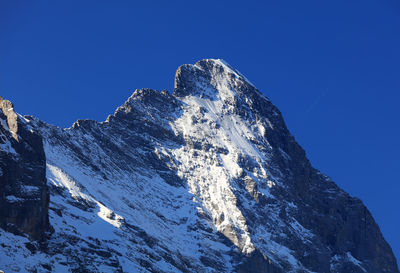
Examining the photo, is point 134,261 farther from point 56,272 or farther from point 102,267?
point 56,272

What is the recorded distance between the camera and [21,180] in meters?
170

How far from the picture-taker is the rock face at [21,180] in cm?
16538

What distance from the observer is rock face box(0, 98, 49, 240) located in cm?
16538

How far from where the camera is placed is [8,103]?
184m

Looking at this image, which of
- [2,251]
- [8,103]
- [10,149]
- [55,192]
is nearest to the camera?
[2,251]

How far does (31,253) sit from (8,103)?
31.8 metres

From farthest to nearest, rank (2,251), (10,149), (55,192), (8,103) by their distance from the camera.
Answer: (55,192) → (8,103) → (10,149) → (2,251)

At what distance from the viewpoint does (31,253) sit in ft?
536

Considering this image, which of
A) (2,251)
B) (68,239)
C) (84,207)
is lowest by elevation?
(2,251)

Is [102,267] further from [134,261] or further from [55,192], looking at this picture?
[55,192]

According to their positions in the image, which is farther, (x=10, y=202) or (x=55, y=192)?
(x=55, y=192)

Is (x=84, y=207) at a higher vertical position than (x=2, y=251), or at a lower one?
higher

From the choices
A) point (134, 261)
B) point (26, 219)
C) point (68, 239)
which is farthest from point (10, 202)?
point (134, 261)

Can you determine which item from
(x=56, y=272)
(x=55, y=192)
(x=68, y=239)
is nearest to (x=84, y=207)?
(x=55, y=192)
